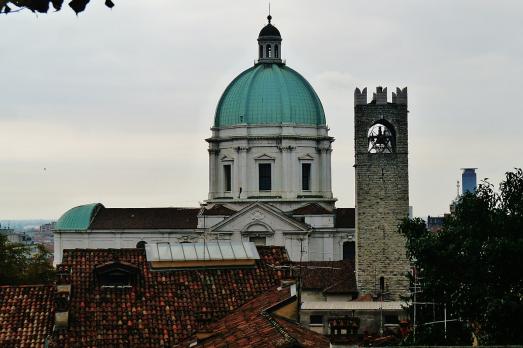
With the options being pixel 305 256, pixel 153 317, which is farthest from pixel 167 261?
pixel 305 256

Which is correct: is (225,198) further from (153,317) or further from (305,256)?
(153,317)

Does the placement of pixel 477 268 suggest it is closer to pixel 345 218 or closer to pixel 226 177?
pixel 345 218

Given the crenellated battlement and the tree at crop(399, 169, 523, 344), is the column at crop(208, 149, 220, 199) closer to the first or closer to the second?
the crenellated battlement

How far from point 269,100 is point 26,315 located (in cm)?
4989

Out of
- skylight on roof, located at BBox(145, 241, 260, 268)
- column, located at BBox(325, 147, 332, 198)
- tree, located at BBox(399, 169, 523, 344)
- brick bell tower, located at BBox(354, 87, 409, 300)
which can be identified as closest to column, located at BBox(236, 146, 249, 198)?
column, located at BBox(325, 147, 332, 198)

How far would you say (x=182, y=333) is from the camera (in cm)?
2350

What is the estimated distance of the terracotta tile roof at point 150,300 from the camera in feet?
76.4

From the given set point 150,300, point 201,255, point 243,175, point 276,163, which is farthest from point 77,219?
point 150,300

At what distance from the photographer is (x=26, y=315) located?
2425cm

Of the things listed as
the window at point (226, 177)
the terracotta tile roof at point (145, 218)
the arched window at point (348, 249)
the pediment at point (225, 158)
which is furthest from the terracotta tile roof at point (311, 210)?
the terracotta tile roof at point (145, 218)

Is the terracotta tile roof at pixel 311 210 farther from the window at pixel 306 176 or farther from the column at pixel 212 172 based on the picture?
the column at pixel 212 172

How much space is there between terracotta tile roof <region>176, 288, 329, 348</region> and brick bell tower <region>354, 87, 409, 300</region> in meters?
29.3

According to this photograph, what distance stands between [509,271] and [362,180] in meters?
26.9

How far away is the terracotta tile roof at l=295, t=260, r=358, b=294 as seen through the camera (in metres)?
53.4
